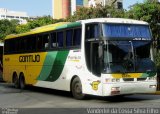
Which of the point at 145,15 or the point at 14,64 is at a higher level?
the point at 145,15

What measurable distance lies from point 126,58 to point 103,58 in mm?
898

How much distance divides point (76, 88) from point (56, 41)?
2906 mm

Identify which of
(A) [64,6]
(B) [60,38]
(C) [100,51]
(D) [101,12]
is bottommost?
(C) [100,51]

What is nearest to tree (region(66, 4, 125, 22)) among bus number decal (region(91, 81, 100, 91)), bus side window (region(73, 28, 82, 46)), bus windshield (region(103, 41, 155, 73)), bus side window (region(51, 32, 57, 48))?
bus side window (region(51, 32, 57, 48))

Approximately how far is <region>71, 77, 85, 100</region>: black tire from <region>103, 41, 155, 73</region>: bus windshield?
75.9 inches

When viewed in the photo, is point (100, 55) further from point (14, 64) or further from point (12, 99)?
point (14, 64)

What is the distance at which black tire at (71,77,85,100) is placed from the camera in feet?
59.8

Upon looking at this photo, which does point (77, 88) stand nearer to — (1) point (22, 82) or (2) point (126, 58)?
(2) point (126, 58)

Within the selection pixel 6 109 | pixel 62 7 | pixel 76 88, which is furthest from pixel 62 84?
pixel 62 7

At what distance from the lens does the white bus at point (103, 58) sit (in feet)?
55.1

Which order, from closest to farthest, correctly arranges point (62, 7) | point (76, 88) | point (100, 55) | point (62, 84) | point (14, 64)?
point (100, 55), point (76, 88), point (62, 84), point (14, 64), point (62, 7)

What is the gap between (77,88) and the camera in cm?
1842

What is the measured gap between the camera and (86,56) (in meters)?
17.8

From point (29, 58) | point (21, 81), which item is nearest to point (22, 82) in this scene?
point (21, 81)
